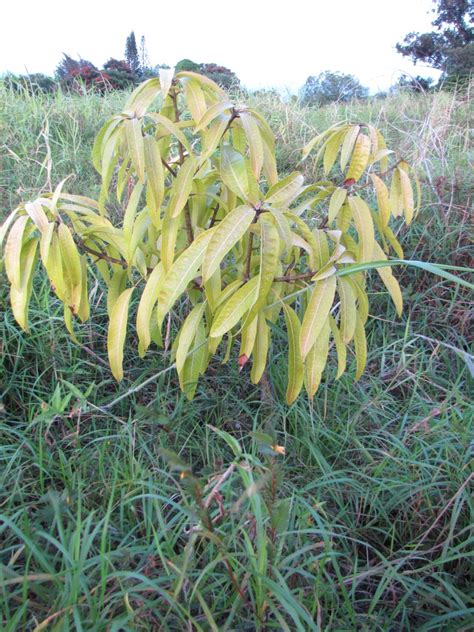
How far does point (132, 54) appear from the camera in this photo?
28.4ft

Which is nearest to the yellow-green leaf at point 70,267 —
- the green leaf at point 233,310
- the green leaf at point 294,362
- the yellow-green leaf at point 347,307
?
the green leaf at point 233,310

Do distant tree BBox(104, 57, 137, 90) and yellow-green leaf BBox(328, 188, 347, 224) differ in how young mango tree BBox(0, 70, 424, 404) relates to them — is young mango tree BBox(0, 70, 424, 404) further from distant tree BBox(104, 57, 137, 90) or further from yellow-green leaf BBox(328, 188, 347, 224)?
distant tree BBox(104, 57, 137, 90)

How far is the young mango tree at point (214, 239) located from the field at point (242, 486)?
0.23 metres

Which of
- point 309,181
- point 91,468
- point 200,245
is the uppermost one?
point 200,245

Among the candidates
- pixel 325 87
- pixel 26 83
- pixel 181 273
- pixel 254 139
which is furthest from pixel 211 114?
pixel 325 87

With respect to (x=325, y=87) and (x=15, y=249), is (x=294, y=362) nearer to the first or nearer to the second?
(x=15, y=249)

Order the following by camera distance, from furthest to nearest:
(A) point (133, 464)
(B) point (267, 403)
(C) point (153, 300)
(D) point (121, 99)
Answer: (D) point (121, 99) → (B) point (267, 403) → (A) point (133, 464) → (C) point (153, 300)

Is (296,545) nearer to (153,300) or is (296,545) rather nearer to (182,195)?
(153,300)

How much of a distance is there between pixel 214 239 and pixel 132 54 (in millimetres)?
8792

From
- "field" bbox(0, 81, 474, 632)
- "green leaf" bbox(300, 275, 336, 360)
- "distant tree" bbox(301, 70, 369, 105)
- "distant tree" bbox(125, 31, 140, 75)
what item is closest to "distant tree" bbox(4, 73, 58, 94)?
"field" bbox(0, 81, 474, 632)

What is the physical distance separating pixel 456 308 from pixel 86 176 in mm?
1973

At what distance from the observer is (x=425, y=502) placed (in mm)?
1318

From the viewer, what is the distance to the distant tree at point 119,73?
21.8ft

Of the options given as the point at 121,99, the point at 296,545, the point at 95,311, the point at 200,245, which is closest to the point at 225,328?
the point at 200,245
